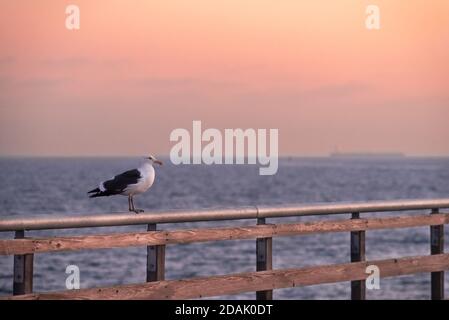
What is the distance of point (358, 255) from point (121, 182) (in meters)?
2.05

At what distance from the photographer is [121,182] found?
327 inches

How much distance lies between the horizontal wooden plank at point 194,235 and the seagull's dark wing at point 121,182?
120cm

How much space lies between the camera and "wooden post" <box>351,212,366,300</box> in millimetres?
8320

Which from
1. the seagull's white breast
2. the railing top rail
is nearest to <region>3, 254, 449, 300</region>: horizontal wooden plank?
the railing top rail

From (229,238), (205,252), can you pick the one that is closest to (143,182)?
(229,238)

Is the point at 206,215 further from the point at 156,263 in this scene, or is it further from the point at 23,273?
the point at 23,273

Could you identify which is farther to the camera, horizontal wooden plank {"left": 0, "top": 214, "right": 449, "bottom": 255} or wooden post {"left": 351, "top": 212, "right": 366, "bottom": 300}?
wooden post {"left": 351, "top": 212, "right": 366, "bottom": 300}

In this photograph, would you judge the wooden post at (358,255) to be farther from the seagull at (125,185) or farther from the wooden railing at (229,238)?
the seagull at (125,185)

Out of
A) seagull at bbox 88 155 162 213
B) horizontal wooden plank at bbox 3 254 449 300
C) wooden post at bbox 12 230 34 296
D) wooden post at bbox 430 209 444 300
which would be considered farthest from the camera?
wooden post at bbox 430 209 444 300

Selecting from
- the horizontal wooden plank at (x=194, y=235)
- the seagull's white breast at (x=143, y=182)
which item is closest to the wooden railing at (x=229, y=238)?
the horizontal wooden plank at (x=194, y=235)

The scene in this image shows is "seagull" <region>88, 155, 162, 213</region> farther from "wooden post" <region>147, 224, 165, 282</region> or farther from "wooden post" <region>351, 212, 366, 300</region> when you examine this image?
"wooden post" <region>351, 212, 366, 300</region>

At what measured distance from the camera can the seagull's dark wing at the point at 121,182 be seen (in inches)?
327
